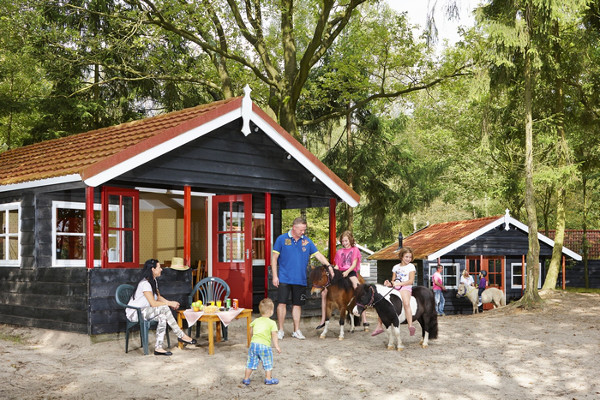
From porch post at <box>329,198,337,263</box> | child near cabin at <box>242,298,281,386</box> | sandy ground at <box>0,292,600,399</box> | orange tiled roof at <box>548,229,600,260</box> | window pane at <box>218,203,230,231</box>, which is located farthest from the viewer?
orange tiled roof at <box>548,229,600,260</box>

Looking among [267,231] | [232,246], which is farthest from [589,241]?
[232,246]

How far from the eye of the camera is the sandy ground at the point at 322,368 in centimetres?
646

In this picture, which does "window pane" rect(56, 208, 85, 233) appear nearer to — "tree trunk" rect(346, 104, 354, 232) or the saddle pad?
the saddle pad

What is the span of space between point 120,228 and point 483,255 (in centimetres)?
1662

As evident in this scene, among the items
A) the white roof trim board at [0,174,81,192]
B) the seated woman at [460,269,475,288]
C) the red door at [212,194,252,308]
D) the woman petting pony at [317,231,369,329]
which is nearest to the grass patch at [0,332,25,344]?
the white roof trim board at [0,174,81,192]

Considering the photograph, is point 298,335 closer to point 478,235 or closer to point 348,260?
point 348,260

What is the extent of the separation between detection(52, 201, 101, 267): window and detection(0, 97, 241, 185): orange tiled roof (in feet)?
2.60

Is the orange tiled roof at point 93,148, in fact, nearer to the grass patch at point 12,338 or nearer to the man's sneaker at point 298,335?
the grass patch at point 12,338

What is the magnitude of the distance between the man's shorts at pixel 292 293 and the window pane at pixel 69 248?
12.2 ft

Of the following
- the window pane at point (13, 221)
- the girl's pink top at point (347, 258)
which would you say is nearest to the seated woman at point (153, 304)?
the girl's pink top at point (347, 258)

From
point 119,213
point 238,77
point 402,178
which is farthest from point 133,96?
point 119,213

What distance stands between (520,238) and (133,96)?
15.1 m

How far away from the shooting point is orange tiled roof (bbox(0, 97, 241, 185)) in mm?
9422

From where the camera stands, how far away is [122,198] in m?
10.2
